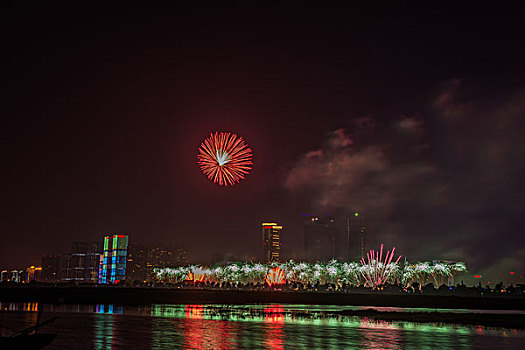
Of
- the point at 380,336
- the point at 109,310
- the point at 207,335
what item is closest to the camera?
the point at 207,335

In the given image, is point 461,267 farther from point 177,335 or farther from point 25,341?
point 25,341

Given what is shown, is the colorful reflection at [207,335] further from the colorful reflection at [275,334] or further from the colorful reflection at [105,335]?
the colorful reflection at [105,335]

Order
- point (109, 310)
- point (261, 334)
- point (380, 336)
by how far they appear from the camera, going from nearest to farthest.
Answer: point (261, 334) < point (380, 336) < point (109, 310)

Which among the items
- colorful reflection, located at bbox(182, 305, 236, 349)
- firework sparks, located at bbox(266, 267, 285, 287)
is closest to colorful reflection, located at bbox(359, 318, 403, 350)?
colorful reflection, located at bbox(182, 305, 236, 349)

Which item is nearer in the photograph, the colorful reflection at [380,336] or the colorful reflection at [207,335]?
the colorful reflection at [207,335]

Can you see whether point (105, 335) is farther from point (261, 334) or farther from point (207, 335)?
point (261, 334)

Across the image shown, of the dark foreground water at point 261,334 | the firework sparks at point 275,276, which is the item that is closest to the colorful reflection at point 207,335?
the dark foreground water at point 261,334

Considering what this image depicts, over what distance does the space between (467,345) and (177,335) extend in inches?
726

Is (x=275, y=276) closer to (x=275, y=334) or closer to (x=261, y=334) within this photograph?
(x=275, y=334)

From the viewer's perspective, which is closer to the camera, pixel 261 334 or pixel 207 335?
pixel 207 335

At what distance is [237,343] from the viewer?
32844 millimetres

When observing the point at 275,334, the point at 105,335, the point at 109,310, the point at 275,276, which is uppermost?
the point at 275,276

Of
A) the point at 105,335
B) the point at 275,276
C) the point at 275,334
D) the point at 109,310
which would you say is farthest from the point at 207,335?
the point at 275,276

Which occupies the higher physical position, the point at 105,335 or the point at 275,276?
the point at 275,276
